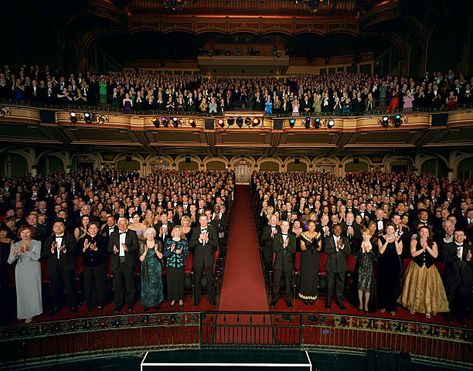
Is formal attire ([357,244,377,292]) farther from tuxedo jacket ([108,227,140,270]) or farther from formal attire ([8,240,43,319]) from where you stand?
formal attire ([8,240,43,319])

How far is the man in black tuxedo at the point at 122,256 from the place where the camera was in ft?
15.8

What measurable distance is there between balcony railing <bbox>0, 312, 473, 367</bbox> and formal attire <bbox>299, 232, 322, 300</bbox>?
1.99ft

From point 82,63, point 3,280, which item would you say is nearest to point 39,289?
point 3,280

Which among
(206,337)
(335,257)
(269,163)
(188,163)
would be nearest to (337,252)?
(335,257)

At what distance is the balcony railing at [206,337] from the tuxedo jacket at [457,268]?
0.83 m

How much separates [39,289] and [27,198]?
6.36m

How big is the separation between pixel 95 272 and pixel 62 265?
56 centimetres

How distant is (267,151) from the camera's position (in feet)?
60.1

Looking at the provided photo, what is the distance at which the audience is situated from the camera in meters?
12.8

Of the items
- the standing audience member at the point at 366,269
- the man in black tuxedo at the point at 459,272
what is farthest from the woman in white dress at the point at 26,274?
the man in black tuxedo at the point at 459,272

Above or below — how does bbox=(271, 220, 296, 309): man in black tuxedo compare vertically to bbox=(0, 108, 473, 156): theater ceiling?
below

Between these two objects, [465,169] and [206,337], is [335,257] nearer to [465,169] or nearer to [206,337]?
[206,337]

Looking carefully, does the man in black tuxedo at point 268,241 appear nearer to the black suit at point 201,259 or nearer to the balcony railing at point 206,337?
the black suit at point 201,259

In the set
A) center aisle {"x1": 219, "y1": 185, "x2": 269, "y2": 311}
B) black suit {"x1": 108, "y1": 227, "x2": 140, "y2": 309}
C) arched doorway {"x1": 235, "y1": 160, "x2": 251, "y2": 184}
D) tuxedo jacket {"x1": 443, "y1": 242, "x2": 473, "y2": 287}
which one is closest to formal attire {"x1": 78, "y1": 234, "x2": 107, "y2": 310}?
black suit {"x1": 108, "y1": 227, "x2": 140, "y2": 309}
